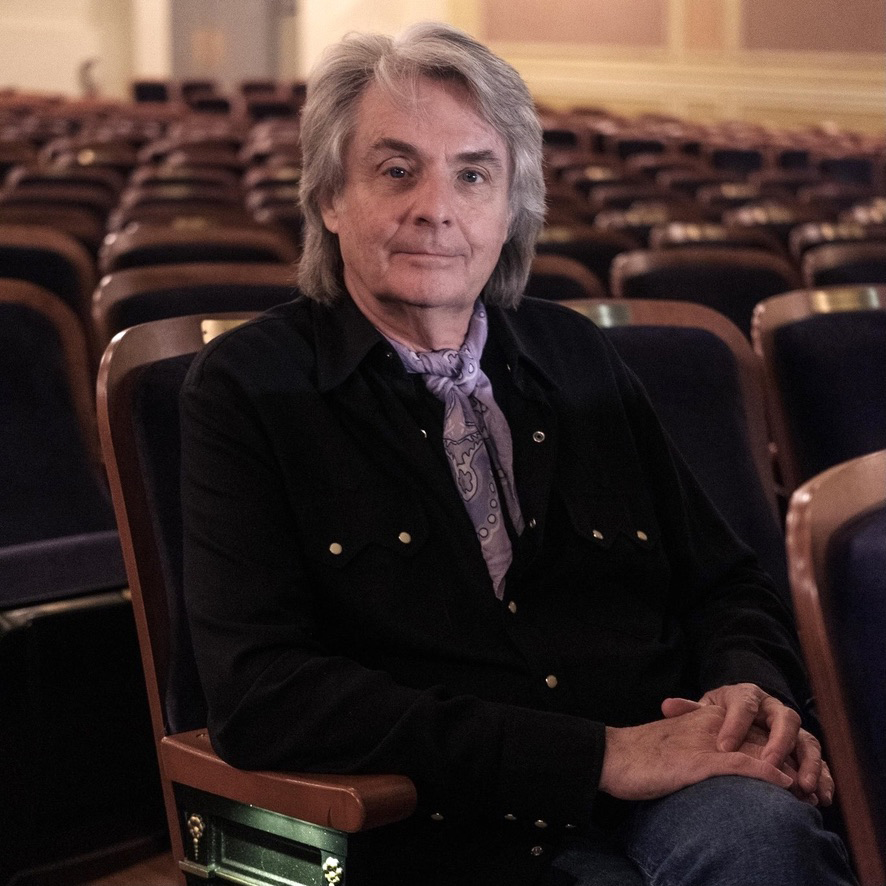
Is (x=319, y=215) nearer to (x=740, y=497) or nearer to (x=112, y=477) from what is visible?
(x=112, y=477)

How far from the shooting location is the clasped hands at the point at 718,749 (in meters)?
1.29

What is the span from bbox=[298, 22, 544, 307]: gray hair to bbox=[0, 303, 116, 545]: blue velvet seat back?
0.70 meters

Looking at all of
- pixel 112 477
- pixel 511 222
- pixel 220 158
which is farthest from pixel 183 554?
pixel 220 158

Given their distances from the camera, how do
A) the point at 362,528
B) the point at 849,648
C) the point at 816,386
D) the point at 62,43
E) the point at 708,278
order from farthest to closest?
the point at 62,43 → the point at 708,278 → the point at 816,386 → the point at 362,528 → the point at 849,648

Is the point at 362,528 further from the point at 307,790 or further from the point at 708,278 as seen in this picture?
the point at 708,278

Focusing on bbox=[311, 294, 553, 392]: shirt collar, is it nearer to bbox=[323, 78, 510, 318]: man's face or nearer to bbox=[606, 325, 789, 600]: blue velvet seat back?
bbox=[323, 78, 510, 318]: man's face

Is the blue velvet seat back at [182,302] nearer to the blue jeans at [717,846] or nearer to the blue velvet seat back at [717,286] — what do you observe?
the blue velvet seat back at [717,286]

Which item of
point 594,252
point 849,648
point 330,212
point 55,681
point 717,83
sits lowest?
point 717,83

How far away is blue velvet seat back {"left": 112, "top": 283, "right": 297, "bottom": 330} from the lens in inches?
85.9

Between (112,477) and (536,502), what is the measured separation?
1.46 feet

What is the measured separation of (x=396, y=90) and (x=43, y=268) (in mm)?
1542

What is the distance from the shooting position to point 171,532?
1504 mm

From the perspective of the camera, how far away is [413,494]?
1.44 meters

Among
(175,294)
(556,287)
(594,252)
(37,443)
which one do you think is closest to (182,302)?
(175,294)
